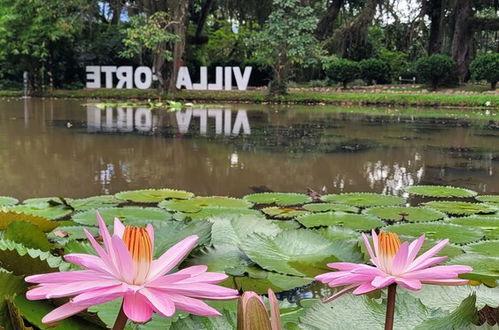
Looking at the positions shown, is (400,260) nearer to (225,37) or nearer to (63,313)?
(63,313)

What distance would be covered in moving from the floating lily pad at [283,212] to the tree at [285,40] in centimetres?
1423

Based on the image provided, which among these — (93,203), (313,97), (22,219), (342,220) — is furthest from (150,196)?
(313,97)

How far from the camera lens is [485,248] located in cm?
203

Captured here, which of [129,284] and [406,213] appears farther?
[406,213]

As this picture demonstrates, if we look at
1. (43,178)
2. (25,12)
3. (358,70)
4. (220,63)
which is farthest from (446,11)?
(43,178)

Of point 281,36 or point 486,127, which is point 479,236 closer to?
point 486,127

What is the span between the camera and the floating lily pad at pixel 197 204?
2.76m

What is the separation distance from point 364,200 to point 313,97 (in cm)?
1409

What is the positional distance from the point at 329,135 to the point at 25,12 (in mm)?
14946

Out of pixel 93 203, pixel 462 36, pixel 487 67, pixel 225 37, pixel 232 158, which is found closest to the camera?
pixel 93 203

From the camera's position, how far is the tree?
16.8 meters

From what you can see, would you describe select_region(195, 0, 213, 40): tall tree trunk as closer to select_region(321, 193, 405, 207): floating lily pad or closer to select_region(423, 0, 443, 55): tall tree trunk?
select_region(423, 0, 443, 55): tall tree trunk

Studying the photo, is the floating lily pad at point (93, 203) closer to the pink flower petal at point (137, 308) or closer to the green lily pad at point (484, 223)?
the green lily pad at point (484, 223)

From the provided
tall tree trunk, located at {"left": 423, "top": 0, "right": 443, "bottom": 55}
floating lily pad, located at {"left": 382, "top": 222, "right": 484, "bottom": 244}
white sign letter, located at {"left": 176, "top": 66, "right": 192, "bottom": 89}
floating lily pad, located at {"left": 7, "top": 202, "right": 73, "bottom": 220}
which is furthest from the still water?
tall tree trunk, located at {"left": 423, "top": 0, "right": 443, "bottom": 55}
